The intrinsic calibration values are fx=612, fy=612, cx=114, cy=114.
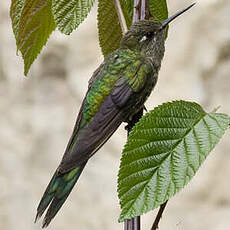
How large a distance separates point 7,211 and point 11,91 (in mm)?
1157

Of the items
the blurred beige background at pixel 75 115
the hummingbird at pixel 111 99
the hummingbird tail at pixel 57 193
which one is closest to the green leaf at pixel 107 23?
the hummingbird at pixel 111 99

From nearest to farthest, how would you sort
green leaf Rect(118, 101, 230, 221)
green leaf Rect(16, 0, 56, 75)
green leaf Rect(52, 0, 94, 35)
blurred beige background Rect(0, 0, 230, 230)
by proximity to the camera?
green leaf Rect(118, 101, 230, 221)
green leaf Rect(52, 0, 94, 35)
green leaf Rect(16, 0, 56, 75)
blurred beige background Rect(0, 0, 230, 230)

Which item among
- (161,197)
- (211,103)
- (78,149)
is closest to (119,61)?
(78,149)

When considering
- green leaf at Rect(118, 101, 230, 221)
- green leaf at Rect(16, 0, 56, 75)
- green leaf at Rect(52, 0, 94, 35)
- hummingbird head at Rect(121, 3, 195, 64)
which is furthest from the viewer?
hummingbird head at Rect(121, 3, 195, 64)

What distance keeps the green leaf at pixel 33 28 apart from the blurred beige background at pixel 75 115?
421cm

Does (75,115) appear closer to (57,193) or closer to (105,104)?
(105,104)

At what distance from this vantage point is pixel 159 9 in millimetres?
1150

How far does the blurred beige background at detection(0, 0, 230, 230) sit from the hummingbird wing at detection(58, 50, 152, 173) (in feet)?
13.5

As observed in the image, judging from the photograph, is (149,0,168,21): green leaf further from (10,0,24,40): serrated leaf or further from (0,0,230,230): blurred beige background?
(0,0,230,230): blurred beige background

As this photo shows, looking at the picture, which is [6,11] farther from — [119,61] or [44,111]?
[119,61]

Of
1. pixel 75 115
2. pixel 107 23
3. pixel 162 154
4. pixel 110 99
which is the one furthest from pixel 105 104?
pixel 75 115

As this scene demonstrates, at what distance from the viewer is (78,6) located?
3.26ft

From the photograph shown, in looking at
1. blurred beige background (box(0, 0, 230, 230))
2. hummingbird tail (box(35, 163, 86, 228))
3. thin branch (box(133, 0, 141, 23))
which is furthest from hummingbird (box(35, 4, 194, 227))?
blurred beige background (box(0, 0, 230, 230))

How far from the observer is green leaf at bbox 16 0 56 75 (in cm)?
110
